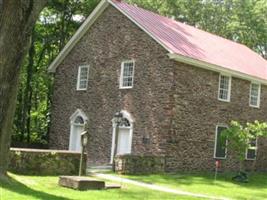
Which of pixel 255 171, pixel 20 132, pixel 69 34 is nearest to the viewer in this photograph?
pixel 255 171

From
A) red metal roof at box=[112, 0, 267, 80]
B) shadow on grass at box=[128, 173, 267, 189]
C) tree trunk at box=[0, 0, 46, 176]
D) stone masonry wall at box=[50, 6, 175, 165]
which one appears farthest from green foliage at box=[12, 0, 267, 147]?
tree trunk at box=[0, 0, 46, 176]

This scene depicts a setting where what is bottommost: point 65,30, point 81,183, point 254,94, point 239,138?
point 81,183

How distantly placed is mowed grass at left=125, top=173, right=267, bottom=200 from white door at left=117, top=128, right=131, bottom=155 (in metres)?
3.53

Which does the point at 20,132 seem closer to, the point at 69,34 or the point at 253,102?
the point at 69,34

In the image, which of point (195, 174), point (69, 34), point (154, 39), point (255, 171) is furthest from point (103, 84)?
point (69, 34)

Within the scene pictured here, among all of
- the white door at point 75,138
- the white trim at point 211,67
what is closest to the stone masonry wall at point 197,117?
the white trim at point 211,67

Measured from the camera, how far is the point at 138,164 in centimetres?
2125

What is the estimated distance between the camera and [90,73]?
27.6m

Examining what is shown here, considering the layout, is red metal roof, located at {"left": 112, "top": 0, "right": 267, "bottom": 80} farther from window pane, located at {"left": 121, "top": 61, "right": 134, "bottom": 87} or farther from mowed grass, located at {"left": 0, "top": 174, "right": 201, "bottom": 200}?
mowed grass, located at {"left": 0, "top": 174, "right": 201, "bottom": 200}

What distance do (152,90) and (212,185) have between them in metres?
6.01

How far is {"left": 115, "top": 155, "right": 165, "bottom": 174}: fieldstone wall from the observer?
2094 cm

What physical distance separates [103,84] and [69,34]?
11746 mm

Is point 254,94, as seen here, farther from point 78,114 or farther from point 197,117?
point 78,114

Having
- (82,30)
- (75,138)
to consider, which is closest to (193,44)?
(82,30)
